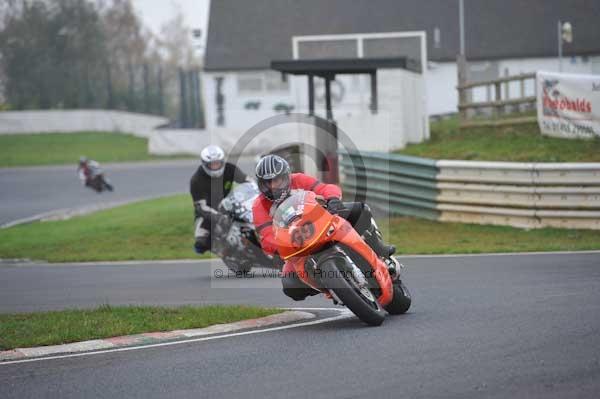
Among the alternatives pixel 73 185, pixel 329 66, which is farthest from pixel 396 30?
pixel 329 66

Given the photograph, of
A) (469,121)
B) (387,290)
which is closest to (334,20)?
(469,121)

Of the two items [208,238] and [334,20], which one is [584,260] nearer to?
[208,238]

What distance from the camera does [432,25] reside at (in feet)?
147

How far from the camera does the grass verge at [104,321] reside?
889 centimetres

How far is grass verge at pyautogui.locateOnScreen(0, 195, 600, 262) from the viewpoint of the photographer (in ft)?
52.7

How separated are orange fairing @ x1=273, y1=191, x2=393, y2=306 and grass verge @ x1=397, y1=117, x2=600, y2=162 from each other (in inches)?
419

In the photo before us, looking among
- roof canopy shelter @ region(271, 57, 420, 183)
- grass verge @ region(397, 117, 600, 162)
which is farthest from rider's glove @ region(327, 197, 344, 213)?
roof canopy shelter @ region(271, 57, 420, 183)

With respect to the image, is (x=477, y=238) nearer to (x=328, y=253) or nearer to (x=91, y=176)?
(x=328, y=253)

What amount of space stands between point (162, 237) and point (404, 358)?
44.2 ft

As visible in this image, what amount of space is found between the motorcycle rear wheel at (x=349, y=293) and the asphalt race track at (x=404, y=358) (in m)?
0.11

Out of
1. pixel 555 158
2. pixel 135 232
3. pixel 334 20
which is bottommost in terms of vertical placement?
pixel 135 232

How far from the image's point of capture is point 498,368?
22.1ft

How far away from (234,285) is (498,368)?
6.66 meters

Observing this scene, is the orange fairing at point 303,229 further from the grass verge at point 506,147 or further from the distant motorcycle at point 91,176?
the distant motorcycle at point 91,176
